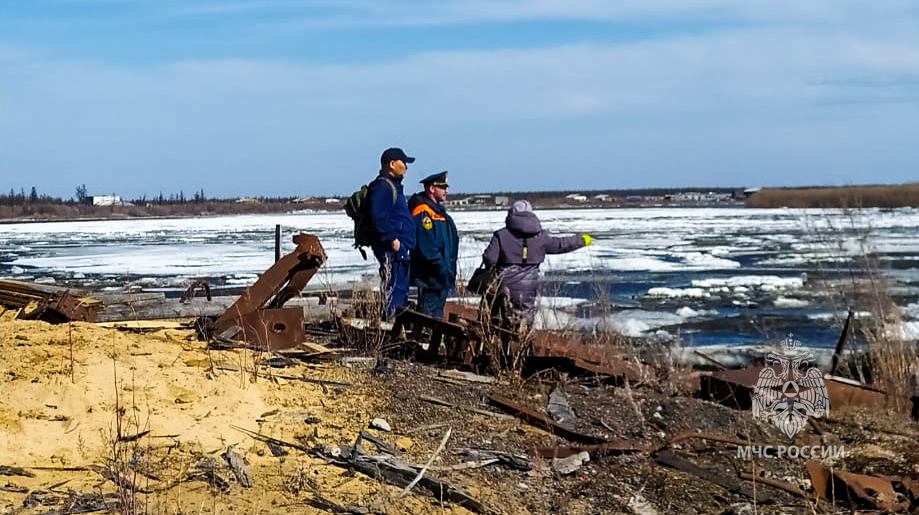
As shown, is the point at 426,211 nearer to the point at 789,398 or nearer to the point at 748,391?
the point at 748,391

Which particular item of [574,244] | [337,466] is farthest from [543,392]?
[337,466]

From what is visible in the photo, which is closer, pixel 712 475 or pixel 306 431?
pixel 306 431

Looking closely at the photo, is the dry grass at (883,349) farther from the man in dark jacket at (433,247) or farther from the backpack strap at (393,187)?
the backpack strap at (393,187)

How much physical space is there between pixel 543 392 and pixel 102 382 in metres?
2.98

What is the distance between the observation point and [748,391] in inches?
275

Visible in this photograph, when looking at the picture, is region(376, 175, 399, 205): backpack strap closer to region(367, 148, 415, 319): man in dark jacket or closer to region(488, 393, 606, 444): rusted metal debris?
region(367, 148, 415, 319): man in dark jacket

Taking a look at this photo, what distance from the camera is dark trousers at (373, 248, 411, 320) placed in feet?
25.1

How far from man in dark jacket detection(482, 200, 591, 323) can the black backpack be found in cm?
99

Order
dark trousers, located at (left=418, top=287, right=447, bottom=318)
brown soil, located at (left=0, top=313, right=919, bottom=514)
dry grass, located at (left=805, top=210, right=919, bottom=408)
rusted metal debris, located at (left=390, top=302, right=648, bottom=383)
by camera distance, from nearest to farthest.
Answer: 1. brown soil, located at (left=0, top=313, right=919, bottom=514)
2. rusted metal debris, located at (left=390, top=302, right=648, bottom=383)
3. dark trousers, located at (left=418, top=287, right=447, bottom=318)
4. dry grass, located at (left=805, top=210, right=919, bottom=408)

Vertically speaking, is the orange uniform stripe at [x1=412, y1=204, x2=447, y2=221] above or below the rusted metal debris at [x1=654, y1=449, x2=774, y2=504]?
above

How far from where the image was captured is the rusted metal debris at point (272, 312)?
6684 millimetres

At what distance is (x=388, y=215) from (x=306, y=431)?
9.60 feet

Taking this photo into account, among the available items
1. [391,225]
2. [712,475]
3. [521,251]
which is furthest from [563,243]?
[712,475]

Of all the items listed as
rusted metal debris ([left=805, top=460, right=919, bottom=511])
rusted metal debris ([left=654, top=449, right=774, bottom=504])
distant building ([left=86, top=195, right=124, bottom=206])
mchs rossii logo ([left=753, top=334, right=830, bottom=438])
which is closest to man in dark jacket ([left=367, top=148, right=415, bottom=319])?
rusted metal debris ([left=654, top=449, right=774, bottom=504])
